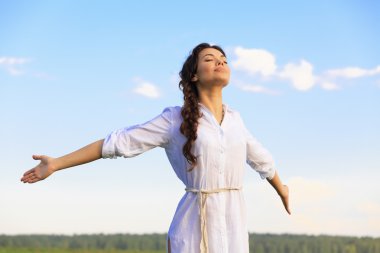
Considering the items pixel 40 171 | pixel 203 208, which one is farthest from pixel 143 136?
pixel 40 171

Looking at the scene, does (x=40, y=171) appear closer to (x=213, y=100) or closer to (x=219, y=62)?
(x=213, y=100)

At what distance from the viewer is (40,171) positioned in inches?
159

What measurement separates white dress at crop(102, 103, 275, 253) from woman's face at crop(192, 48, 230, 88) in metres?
0.18

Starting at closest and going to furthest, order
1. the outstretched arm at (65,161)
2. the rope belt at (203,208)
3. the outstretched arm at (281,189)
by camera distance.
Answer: the rope belt at (203,208) → the outstretched arm at (65,161) → the outstretched arm at (281,189)

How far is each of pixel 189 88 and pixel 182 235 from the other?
1001mm

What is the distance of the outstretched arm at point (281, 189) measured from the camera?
4723 mm

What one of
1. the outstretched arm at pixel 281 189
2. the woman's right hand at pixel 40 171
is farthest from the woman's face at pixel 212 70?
the woman's right hand at pixel 40 171

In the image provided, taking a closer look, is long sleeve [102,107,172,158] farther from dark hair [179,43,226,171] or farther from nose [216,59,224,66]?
nose [216,59,224,66]

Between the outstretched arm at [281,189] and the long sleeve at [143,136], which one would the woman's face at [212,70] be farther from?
the outstretched arm at [281,189]

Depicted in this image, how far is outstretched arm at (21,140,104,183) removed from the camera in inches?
157

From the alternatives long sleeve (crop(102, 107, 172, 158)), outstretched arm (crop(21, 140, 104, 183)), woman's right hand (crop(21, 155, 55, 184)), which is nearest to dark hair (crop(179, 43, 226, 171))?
long sleeve (crop(102, 107, 172, 158))

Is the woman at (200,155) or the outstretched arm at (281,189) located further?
the outstretched arm at (281,189)

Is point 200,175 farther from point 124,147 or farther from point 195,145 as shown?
point 124,147

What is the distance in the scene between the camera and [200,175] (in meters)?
3.93
